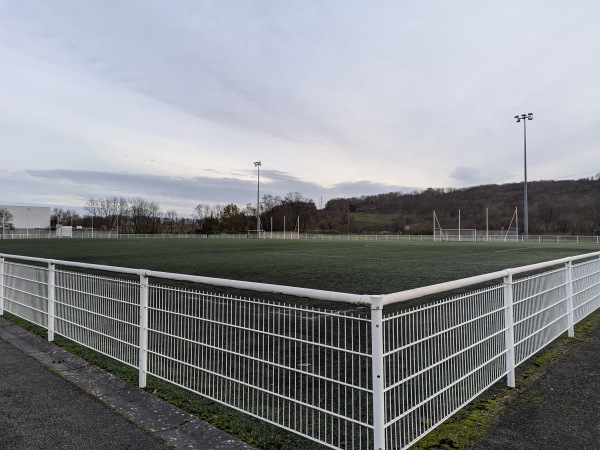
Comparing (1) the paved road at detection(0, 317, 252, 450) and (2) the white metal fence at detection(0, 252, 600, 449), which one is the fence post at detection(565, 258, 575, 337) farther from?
(1) the paved road at detection(0, 317, 252, 450)

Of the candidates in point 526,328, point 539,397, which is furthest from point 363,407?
point 526,328

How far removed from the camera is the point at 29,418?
295cm

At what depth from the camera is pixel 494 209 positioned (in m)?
89.5

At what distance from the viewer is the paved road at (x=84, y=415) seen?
2.64m

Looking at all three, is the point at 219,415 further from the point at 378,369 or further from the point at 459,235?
the point at 459,235

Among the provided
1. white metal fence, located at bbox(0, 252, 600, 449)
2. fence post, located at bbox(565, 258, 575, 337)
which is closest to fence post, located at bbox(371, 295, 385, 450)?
white metal fence, located at bbox(0, 252, 600, 449)

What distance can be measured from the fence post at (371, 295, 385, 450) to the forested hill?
69294 mm

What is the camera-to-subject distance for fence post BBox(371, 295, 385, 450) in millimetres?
2148

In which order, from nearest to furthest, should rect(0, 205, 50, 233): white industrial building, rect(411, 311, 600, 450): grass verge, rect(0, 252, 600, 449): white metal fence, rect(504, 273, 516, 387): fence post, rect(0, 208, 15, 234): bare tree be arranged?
rect(0, 252, 600, 449): white metal fence → rect(411, 311, 600, 450): grass verge → rect(504, 273, 516, 387): fence post → rect(0, 208, 15, 234): bare tree → rect(0, 205, 50, 233): white industrial building

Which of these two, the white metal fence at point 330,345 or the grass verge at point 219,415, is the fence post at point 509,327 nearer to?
the white metal fence at point 330,345

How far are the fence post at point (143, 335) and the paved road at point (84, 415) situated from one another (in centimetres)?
12

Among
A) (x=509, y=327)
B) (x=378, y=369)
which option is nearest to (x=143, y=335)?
(x=378, y=369)

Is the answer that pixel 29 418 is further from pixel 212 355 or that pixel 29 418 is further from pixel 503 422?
pixel 503 422

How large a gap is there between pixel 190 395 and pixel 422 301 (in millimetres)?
5485
